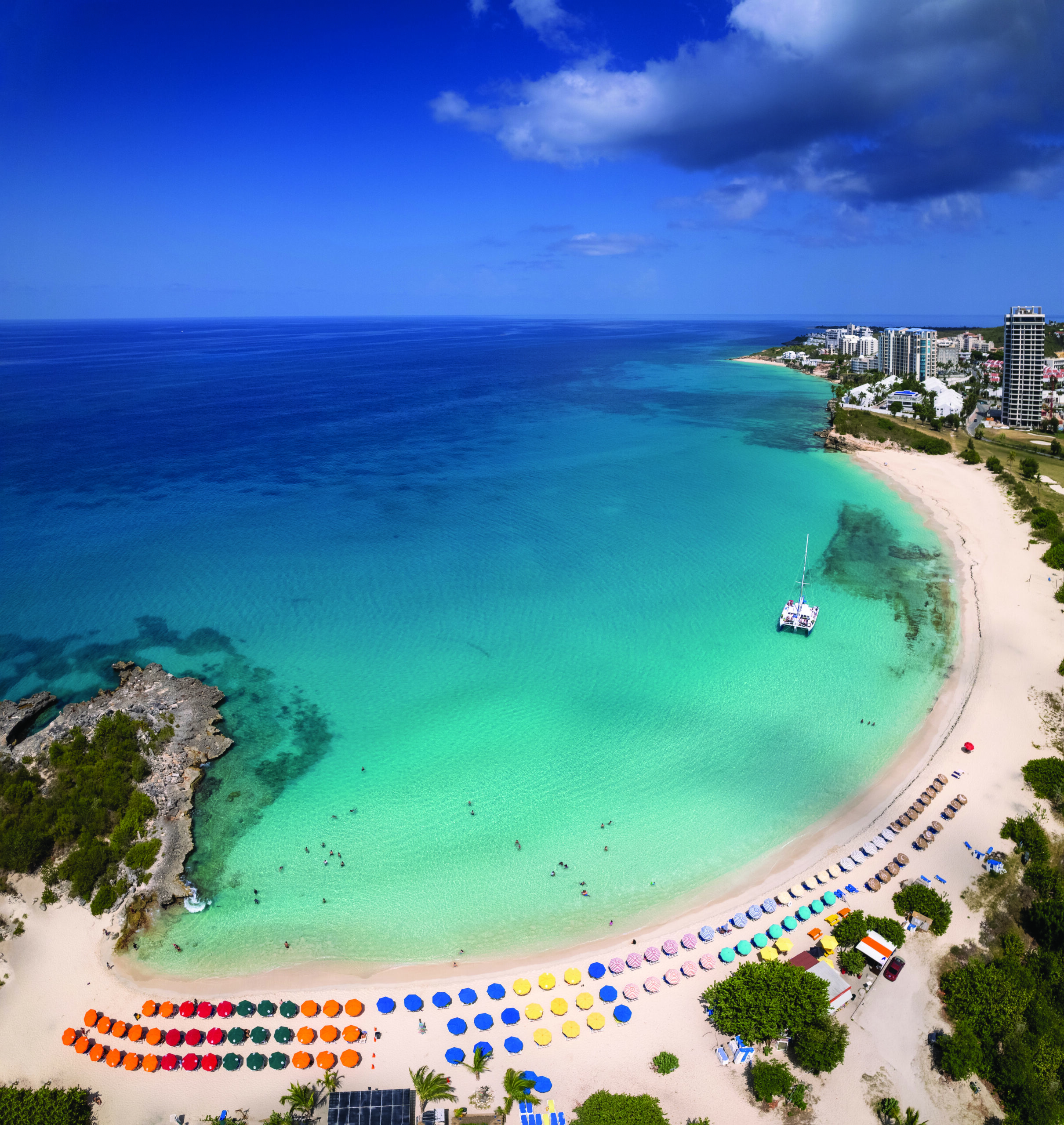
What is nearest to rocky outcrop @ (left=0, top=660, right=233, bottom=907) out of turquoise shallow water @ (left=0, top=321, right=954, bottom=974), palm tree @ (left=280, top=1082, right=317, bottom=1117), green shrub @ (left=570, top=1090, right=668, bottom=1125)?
turquoise shallow water @ (left=0, top=321, right=954, bottom=974)

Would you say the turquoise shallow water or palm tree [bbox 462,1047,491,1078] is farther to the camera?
the turquoise shallow water

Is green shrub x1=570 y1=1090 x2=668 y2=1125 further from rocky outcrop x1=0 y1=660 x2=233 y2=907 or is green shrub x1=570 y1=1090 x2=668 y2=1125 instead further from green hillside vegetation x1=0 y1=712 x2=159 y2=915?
green hillside vegetation x1=0 y1=712 x2=159 y2=915

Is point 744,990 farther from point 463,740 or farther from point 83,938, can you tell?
point 83,938

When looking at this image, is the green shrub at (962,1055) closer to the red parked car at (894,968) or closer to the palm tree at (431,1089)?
the red parked car at (894,968)

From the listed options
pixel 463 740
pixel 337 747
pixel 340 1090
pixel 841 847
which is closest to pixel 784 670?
pixel 841 847

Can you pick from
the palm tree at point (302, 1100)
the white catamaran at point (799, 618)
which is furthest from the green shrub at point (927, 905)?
the palm tree at point (302, 1100)

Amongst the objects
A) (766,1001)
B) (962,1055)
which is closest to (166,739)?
(766,1001)
